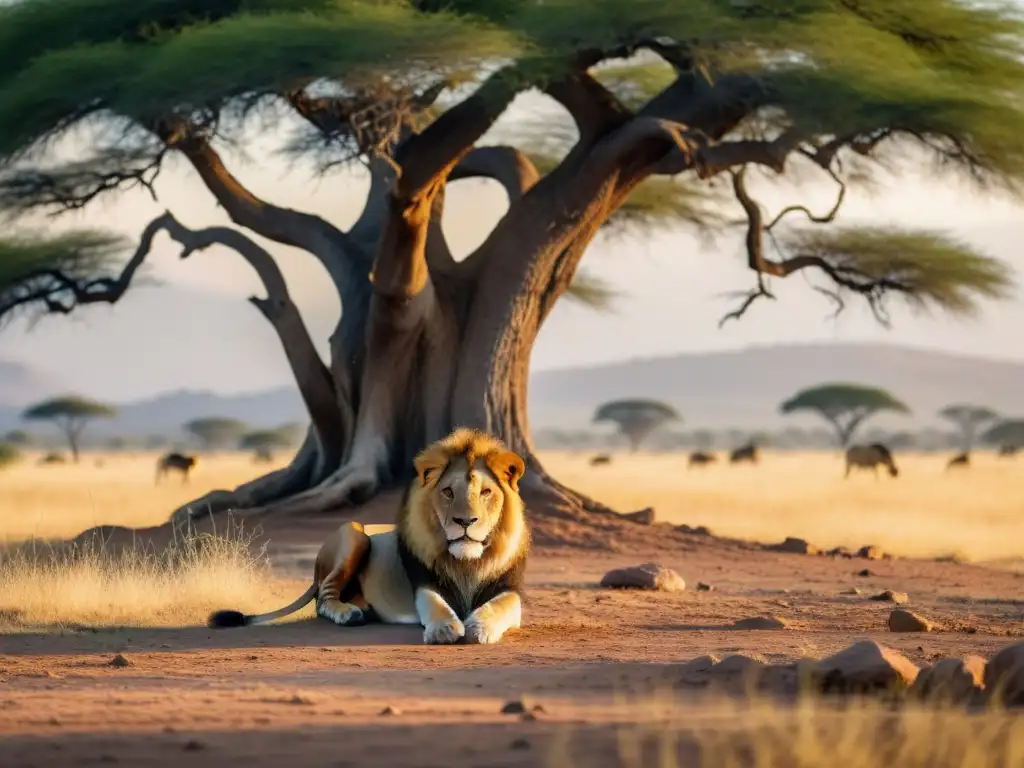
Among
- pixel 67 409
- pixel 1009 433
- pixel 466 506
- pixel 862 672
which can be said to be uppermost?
pixel 67 409

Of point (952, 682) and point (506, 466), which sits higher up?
point (506, 466)

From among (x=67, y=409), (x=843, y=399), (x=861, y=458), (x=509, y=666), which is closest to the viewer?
(x=509, y=666)

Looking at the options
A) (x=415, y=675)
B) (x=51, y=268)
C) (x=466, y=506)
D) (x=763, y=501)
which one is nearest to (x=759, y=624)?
(x=466, y=506)

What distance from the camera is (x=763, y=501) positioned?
3416cm

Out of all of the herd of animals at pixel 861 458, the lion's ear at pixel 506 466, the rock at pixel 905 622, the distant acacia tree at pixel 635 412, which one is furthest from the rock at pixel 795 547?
the distant acacia tree at pixel 635 412

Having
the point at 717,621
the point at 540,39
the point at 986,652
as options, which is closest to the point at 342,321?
the point at 540,39

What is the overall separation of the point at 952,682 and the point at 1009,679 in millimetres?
229

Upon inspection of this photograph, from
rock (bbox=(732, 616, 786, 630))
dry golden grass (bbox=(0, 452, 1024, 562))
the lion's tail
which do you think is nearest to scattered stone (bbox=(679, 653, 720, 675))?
rock (bbox=(732, 616, 786, 630))

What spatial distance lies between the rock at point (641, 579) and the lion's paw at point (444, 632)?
16.1 feet

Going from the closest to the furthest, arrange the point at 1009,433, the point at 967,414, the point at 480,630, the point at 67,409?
the point at 480,630
the point at 67,409
the point at 1009,433
the point at 967,414

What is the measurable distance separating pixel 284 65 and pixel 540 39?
98.0 inches

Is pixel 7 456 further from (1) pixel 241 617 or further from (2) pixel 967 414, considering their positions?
(2) pixel 967 414

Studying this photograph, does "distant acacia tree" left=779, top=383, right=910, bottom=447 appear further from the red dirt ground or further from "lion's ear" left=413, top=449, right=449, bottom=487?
"lion's ear" left=413, top=449, right=449, bottom=487

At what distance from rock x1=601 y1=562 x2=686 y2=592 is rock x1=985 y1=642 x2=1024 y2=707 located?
718cm
